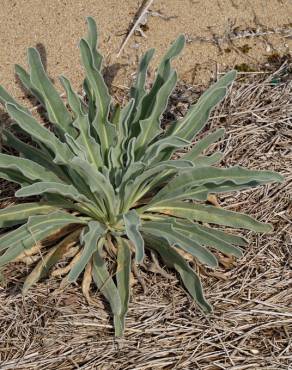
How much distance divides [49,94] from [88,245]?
0.61m

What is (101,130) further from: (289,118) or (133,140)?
(289,118)

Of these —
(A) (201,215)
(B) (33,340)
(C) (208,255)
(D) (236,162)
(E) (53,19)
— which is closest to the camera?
(C) (208,255)

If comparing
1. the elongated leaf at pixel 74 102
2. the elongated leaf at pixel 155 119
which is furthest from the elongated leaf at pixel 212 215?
the elongated leaf at pixel 74 102

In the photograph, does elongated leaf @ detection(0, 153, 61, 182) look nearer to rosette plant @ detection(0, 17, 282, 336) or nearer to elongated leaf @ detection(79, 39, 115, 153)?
rosette plant @ detection(0, 17, 282, 336)

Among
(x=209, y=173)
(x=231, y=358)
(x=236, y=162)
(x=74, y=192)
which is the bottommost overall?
(x=231, y=358)

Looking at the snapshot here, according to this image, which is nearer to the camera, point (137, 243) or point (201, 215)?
point (137, 243)

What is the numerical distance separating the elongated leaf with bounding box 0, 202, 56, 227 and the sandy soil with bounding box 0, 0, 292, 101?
0.86 meters

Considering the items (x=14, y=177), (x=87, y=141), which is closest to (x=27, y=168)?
(x=14, y=177)

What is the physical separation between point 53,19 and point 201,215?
1.44 meters

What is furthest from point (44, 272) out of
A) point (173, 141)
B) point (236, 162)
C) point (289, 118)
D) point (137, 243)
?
point (289, 118)

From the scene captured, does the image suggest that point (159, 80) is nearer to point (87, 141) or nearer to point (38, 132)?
point (87, 141)

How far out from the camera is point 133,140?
7.61 feet

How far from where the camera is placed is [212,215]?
2.52 m

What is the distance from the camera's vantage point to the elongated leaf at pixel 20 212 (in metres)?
2.43
